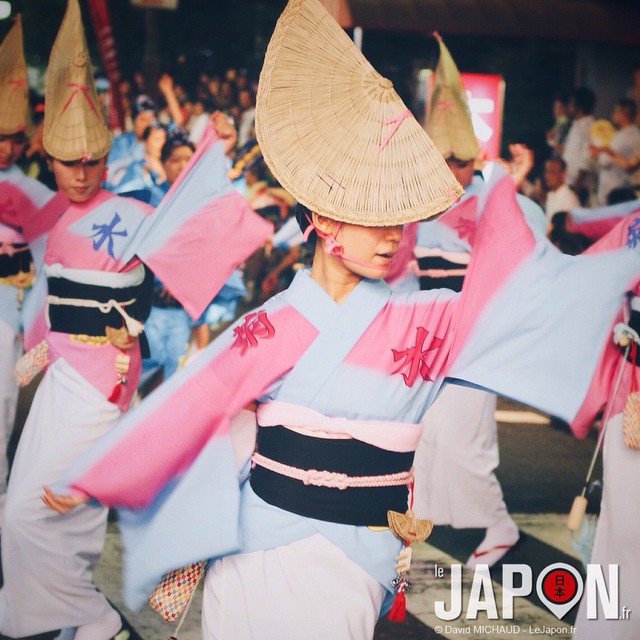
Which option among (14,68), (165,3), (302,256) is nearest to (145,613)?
(14,68)

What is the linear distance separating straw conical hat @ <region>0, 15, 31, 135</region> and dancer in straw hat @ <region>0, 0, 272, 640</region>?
597 mm

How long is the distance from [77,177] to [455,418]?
7.26 feet

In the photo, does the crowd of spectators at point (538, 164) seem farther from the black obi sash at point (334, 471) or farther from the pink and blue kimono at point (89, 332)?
the black obi sash at point (334, 471)

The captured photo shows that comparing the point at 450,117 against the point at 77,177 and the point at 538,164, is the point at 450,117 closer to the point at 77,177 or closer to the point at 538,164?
the point at 77,177

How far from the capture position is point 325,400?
2.62 meters

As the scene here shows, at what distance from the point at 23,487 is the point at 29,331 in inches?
45.7

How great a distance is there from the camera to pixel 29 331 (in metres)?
4.86

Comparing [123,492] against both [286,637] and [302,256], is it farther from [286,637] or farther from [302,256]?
[302,256]

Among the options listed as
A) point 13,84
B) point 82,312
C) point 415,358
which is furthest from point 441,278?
point 415,358

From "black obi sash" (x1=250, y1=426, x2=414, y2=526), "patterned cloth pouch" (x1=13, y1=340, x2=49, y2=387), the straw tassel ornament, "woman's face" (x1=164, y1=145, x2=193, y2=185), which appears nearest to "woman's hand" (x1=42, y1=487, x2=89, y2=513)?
"black obi sash" (x1=250, y1=426, x2=414, y2=526)

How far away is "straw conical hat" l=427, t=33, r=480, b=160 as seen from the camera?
4.94 m

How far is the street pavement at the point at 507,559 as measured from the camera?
4.12 m

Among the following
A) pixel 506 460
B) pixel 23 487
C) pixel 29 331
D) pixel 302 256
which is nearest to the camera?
pixel 23 487

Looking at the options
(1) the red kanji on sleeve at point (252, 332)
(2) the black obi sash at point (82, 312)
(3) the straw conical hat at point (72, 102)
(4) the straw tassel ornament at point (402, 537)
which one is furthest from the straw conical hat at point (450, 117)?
(4) the straw tassel ornament at point (402, 537)
